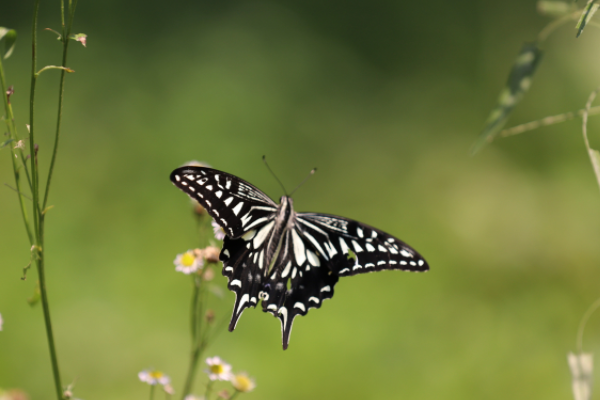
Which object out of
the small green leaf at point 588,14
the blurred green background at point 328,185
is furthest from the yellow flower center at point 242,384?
the blurred green background at point 328,185

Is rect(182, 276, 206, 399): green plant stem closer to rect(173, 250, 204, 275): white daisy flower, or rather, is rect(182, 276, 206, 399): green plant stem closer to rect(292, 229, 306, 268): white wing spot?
rect(173, 250, 204, 275): white daisy flower

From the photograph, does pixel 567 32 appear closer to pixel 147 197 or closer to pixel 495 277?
pixel 495 277

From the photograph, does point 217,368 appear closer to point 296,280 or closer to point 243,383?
point 243,383

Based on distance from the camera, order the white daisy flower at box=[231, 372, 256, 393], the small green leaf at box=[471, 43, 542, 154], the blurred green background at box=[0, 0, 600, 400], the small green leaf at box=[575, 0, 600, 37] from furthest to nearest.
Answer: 1. the blurred green background at box=[0, 0, 600, 400]
2. the white daisy flower at box=[231, 372, 256, 393]
3. the small green leaf at box=[471, 43, 542, 154]
4. the small green leaf at box=[575, 0, 600, 37]

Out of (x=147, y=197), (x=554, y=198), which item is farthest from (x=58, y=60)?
(x=554, y=198)

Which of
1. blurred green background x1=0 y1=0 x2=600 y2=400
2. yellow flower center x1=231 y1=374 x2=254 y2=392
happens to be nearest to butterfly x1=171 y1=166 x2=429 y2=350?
yellow flower center x1=231 y1=374 x2=254 y2=392

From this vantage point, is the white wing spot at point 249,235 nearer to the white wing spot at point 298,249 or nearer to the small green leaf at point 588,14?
the white wing spot at point 298,249
